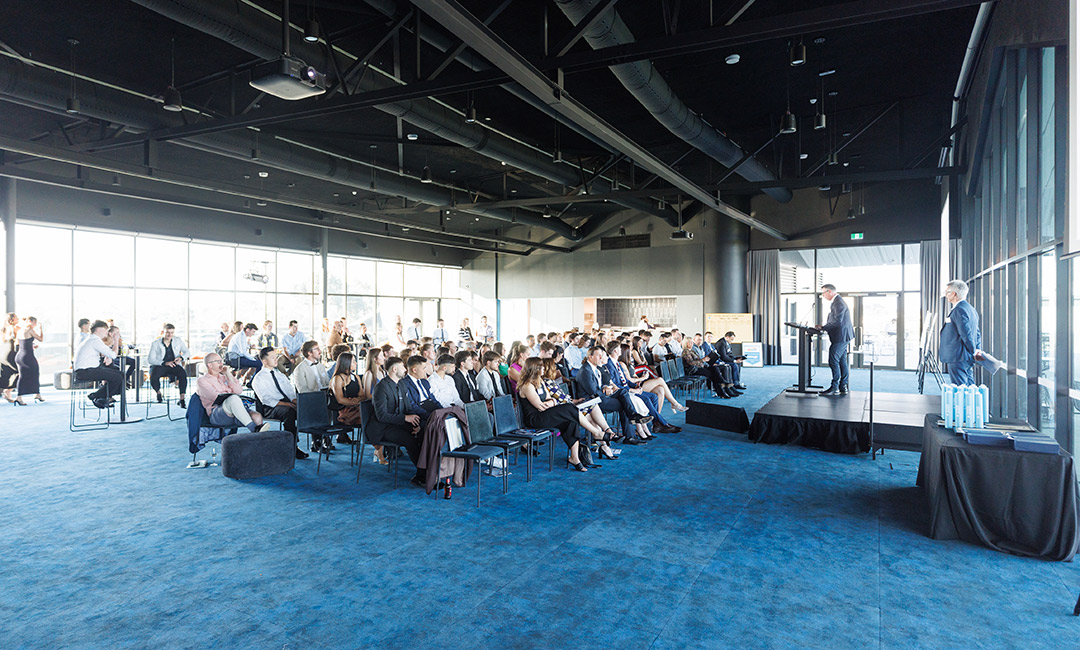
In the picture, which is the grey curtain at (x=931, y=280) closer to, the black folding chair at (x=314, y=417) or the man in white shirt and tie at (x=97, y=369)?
the black folding chair at (x=314, y=417)

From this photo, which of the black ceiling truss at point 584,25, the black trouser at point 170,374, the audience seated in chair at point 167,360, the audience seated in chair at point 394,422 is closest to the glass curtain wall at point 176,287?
the audience seated in chair at point 167,360

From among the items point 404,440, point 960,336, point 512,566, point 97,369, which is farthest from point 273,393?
point 960,336

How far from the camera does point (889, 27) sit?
6801 millimetres

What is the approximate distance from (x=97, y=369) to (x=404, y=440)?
648cm

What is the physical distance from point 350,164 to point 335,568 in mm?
9872

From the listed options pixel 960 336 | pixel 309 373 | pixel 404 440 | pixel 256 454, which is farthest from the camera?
pixel 309 373

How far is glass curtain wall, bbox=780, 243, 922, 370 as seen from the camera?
53.1 ft

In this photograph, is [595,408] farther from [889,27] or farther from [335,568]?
[889,27]

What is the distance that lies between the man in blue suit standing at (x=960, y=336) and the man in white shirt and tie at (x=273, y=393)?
7.10 metres

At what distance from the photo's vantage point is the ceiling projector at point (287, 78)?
15.5 feet

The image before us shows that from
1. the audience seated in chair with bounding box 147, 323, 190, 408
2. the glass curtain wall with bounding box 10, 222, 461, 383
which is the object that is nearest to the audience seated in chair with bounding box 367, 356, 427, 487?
the audience seated in chair with bounding box 147, 323, 190, 408

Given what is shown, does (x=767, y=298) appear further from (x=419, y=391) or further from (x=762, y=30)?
(x=419, y=391)

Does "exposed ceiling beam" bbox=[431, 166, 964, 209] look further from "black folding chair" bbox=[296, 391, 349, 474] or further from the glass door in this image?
"black folding chair" bbox=[296, 391, 349, 474]

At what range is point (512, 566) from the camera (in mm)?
3744
